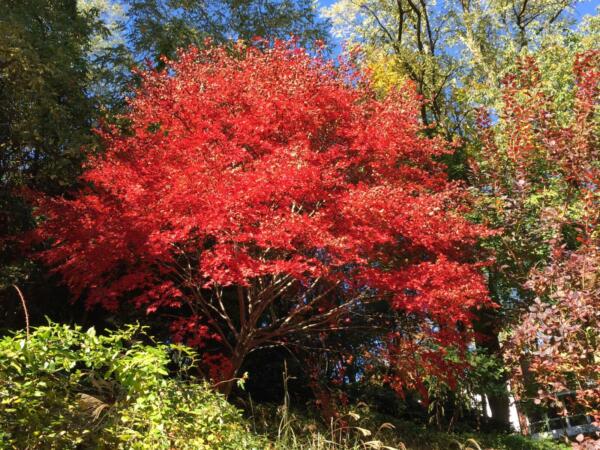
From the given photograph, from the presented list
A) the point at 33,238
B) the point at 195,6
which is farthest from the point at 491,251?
the point at 195,6

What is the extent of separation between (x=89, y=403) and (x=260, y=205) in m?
3.70

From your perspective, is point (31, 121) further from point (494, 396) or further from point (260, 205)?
point (494, 396)

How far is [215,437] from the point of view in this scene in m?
4.03

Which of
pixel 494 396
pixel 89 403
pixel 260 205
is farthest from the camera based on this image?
pixel 494 396

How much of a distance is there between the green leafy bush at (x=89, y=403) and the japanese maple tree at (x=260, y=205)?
2.83m

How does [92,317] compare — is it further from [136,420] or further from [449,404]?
[449,404]

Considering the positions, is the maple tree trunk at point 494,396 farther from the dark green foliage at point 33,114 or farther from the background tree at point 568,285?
the dark green foliage at point 33,114

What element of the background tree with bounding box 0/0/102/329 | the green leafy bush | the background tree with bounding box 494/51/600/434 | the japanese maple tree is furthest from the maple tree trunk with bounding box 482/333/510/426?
the green leafy bush

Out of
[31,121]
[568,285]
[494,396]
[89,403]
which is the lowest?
[494,396]

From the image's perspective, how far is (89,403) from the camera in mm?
4160

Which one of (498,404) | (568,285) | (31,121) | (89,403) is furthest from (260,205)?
(498,404)

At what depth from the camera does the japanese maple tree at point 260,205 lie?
7.23m

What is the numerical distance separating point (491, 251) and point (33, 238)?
8.29 meters

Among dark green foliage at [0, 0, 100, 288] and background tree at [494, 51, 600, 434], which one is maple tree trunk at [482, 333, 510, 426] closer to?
background tree at [494, 51, 600, 434]
